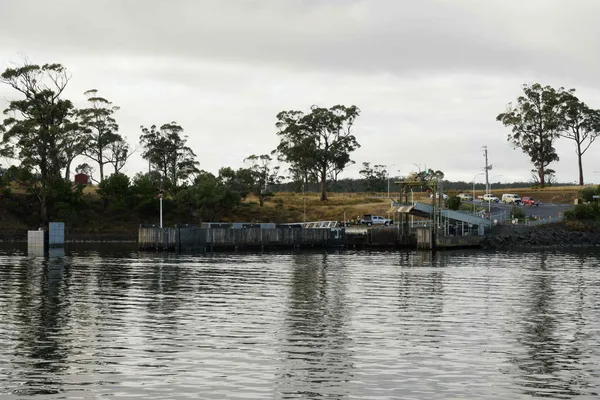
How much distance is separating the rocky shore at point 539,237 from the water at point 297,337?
54825 mm

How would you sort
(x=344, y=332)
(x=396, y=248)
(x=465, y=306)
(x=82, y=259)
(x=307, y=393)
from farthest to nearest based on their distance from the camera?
(x=396, y=248)
(x=82, y=259)
(x=465, y=306)
(x=344, y=332)
(x=307, y=393)

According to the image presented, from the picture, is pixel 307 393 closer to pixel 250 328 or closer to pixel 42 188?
pixel 250 328

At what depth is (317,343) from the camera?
29.7 metres

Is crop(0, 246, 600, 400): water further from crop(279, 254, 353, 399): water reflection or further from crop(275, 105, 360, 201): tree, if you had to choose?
crop(275, 105, 360, 201): tree

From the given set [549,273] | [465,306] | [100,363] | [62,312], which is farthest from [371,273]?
[100,363]

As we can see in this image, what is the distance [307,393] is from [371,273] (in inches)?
1651

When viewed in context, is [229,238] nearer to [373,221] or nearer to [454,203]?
[373,221]

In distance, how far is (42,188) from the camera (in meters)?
131

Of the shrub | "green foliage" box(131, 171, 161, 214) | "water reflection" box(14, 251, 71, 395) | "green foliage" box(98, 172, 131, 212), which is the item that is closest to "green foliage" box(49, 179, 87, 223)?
A: "green foliage" box(98, 172, 131, 212)

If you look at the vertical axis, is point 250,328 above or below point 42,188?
below

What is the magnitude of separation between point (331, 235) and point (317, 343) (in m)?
86.3

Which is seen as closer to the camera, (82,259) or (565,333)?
(565,333)

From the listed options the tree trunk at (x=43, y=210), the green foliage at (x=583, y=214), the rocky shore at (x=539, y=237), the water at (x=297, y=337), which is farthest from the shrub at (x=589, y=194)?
the water at (x=297, y=337)

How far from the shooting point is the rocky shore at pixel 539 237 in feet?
372
